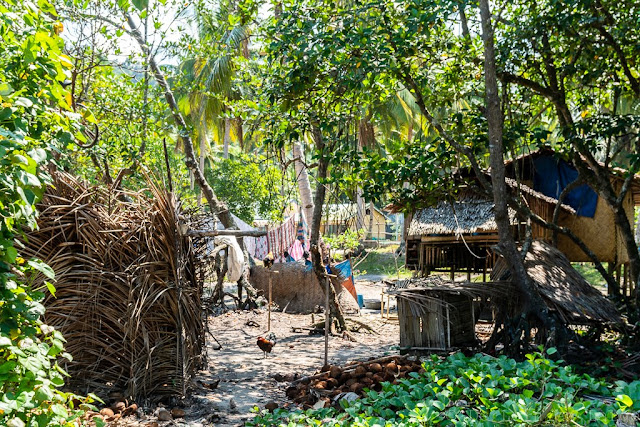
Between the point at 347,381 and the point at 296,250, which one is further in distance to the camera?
the point at 296,250

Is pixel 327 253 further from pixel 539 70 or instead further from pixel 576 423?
pixel 576 423

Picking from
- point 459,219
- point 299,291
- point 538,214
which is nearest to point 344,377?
point 299,291

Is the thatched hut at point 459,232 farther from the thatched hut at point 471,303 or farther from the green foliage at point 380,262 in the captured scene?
the green foliage at point 380,262

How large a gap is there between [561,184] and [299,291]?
609cm

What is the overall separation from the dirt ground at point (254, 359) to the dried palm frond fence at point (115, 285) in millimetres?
446

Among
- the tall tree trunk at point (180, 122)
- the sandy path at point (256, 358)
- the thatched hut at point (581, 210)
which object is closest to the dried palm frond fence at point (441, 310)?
the sandy path at point (256, 358)

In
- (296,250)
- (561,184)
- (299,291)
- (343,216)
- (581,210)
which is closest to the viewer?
(343,216)

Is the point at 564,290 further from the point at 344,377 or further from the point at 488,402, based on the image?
the point at 488,402

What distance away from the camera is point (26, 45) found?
299 cm

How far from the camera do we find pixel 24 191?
9.72 ft

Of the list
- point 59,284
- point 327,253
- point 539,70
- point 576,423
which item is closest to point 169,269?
point 59,284

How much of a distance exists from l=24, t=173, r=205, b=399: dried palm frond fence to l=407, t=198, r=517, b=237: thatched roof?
25.1 ft

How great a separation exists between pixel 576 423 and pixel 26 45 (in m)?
3.76

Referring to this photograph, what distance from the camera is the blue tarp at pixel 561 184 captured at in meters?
12.4
